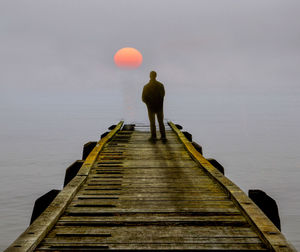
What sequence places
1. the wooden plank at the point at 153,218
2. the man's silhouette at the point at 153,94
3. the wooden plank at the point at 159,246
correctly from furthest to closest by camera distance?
1. the man's silhouette at the point at 153,94
2. the wooden plank at the point at 153,218
3. the wooden plank at the point at 159,246

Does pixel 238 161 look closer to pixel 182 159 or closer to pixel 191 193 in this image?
pixel 182 159

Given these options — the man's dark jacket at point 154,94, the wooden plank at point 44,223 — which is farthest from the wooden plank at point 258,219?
the man's dark jacket at point 154,94

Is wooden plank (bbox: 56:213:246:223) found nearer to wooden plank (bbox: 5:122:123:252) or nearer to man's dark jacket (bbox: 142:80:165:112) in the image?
wooden plank (bbox: 5:122:123:252)

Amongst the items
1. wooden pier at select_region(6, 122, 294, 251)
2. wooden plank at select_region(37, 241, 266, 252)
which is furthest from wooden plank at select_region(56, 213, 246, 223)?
wooden plank at select_region(37, 241, 266, 252)

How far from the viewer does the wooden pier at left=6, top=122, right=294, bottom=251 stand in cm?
325

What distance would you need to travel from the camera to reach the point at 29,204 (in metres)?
14.7

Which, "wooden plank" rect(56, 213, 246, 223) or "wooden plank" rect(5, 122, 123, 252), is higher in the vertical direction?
"wooden plank" rect(5, 122, 123, 252)

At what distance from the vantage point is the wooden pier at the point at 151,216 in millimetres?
3247

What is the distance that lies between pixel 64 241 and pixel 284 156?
2951 centimetres

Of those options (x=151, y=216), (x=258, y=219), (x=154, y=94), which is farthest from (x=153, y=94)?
(x=258, y=219)

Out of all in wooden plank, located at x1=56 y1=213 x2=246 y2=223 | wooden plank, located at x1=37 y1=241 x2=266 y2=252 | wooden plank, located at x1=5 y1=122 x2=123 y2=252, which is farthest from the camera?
wooden plank, located at x1=56 y1=213 x2=246 y2=223

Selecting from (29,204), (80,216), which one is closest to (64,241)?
(80,216)

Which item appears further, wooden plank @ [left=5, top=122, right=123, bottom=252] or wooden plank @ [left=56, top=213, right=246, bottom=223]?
wooden plank @ [left=56, top=213, right=246, bottom=223]

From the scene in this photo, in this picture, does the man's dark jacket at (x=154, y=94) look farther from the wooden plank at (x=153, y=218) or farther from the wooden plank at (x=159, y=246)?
the wooden plank at (x=159, y=246)
